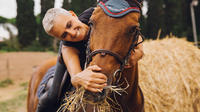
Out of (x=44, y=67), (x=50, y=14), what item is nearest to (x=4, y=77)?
(x=44, y=67)

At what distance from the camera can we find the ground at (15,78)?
20.3 ft

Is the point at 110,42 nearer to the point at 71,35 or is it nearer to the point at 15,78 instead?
the point at 71,35

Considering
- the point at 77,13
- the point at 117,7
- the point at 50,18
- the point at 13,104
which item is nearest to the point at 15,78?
the point at 13,104

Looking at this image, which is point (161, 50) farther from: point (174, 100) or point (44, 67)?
point (44, 67)

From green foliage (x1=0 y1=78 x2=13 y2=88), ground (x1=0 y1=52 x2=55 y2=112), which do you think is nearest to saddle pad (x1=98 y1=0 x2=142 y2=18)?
ground (x1=0 y1=52 x2=55 y2=112)

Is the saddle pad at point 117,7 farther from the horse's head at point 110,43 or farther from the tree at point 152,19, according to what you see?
the tree at point 152,19

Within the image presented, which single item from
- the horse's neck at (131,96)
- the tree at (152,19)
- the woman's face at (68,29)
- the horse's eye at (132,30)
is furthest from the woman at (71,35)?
the tree at (152,19)

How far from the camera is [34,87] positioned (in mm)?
3299

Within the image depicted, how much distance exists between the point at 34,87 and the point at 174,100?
2.70 m

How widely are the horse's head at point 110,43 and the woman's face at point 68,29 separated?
299mm

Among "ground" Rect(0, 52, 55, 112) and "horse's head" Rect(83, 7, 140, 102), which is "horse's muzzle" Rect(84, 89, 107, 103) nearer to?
"horse's head" Rect(83, 7, 140, 102)

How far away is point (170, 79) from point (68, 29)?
270 centimetres

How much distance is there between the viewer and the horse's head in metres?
1.21

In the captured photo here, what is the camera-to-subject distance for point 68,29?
154cm
